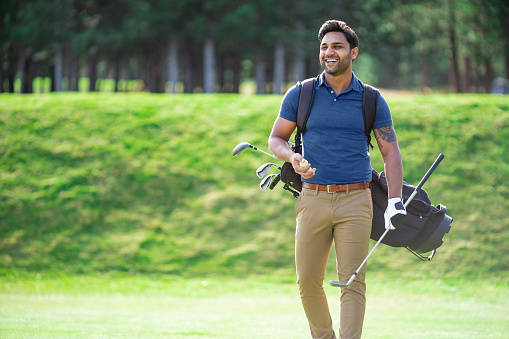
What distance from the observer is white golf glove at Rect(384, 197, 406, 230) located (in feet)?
14.9

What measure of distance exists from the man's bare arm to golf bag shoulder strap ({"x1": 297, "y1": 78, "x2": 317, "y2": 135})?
0.48m

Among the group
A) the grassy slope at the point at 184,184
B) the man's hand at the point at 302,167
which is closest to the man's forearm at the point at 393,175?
the man's hand at the point at 302,167

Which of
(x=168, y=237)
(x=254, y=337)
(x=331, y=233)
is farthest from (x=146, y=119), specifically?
(x=331, y=233)

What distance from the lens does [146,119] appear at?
1415 centimetres

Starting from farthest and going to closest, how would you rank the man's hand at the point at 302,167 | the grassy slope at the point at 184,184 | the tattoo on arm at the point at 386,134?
1. the grassy slope at the point at 184,184
2. the tattoo on arm at the point at 386,134
3. the man's hand at the point at 302,167

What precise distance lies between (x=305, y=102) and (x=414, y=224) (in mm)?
1175

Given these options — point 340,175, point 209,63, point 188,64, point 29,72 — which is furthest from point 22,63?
point 340,175

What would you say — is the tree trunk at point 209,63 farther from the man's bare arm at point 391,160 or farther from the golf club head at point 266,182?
the man's bare arm at point 391,160

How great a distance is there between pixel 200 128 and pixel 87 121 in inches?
90.0

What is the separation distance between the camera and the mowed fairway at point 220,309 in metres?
6.38

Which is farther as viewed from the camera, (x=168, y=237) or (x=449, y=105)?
(x=449, y=105)

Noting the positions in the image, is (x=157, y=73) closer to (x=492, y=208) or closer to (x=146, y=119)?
(x=146, y=119)

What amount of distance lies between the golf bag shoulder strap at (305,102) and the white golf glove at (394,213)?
75cm

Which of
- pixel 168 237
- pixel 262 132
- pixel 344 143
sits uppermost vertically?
pixel 344 143
